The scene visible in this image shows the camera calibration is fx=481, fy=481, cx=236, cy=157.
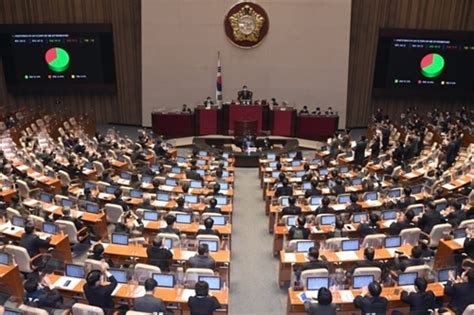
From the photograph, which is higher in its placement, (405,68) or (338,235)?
(405,68)

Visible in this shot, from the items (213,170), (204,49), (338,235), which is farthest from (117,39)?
(338,235)

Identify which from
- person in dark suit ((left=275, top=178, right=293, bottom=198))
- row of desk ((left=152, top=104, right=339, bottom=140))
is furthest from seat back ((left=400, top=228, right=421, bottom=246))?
row of desk ((left=152, top=104, right=339, bottom=140))

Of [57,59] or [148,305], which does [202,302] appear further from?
[57,59]

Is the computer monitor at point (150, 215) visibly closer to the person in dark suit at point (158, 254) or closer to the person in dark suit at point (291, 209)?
the person in dark suit at point (158, 254)

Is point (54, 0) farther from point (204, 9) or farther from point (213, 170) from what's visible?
point (213, 170)

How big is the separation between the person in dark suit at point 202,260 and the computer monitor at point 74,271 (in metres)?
1.82

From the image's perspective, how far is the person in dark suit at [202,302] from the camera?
23.2 feet

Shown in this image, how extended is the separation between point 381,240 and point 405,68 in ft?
52.5

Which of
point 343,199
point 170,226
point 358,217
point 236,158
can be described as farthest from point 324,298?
point 236,158

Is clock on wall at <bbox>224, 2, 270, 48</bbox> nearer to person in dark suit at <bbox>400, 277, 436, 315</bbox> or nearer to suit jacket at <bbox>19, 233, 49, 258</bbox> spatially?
suit jacket at <bbox>19, 233, 49, 258</bbox>

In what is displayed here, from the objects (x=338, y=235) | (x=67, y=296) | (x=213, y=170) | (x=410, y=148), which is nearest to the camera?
(x=67, y=296)

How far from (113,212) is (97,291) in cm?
407

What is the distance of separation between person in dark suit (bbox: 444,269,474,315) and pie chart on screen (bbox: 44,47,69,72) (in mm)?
20782

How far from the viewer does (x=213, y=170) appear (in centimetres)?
1562
